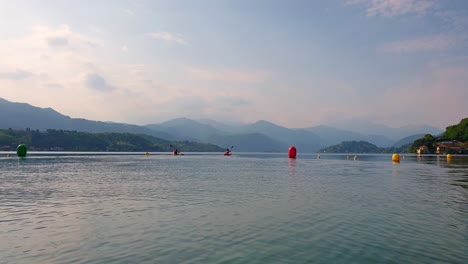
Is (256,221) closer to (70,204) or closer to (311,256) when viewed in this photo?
(311,256)

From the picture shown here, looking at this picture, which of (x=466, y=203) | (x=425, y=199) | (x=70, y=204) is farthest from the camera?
(x=425, y=199)

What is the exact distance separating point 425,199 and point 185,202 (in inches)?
888

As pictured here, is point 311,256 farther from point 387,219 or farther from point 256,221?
point 387,219

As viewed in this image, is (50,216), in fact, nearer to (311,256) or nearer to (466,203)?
(311,256)

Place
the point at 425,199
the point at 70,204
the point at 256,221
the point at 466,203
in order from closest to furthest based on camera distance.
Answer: the point at 256,221
the point at 70,204
the point at 466,203
the point at 425,199

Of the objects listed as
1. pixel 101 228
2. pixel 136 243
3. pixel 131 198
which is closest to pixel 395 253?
Result: pixel 136 243

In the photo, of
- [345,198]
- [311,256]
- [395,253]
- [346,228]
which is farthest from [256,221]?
[345,198]

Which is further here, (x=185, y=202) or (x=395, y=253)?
(x=185, y=202)

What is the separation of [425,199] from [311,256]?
74.4 feet

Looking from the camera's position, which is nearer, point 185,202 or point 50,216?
point 50,216

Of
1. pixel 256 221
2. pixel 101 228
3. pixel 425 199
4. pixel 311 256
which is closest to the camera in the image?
pixel 311 256

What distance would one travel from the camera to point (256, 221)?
868 inches

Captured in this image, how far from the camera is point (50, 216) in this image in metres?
23.3

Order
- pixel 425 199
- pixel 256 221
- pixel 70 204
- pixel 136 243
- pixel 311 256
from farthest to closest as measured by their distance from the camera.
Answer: pixel 425 199 < pixel 70 204 < pixel 256 221 < pixel 136 243 < pixel 311 256
